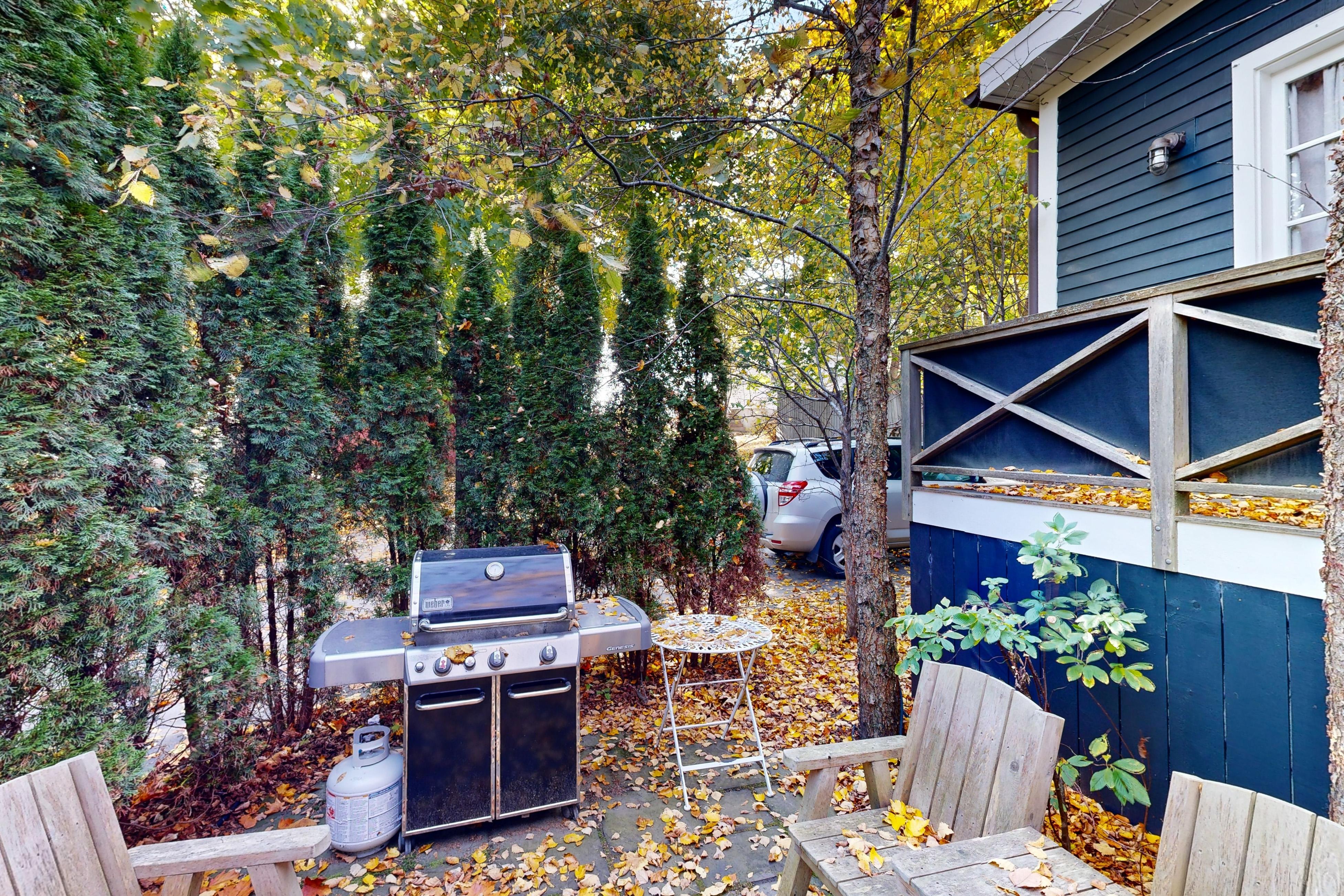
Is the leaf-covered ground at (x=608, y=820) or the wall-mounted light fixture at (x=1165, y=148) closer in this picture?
the leaf-covered ground at (x=608, y=820)

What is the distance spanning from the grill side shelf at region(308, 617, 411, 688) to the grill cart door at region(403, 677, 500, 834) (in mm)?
126

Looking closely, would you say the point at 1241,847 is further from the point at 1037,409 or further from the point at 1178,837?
the point at 1037,409

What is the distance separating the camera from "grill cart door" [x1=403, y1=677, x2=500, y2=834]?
2.33 meters

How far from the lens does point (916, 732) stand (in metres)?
2.04

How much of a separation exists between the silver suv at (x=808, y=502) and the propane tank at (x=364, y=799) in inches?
183

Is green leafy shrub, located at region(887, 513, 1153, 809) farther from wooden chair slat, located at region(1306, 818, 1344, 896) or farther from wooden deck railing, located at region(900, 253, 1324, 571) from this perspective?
wooden chair slat, located at region(1306, 818, 1344, 896)

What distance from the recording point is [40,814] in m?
1.41

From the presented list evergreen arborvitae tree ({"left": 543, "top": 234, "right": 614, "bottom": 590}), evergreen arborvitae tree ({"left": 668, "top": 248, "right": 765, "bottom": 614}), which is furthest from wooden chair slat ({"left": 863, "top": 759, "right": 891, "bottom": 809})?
evergreen arborvitae tree ({"left": 543, "top": 234, "right": 614, "bottom": 590})

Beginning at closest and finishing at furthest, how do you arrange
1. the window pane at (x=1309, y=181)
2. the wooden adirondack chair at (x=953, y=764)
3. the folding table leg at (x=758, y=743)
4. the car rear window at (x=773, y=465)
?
the wooden adirondack chair at (x=953, y=764) → the folding table leg at (x=758, y=743) → the window pane at (x=1309, y=181) → the car rear window at (x=773, y=465)

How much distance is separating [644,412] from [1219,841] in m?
3.19

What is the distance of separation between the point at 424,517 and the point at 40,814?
6.77ft

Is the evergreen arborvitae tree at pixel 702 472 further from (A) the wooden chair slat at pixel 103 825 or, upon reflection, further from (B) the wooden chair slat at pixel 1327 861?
(B) the wooden chair slat at pixel 1327 861

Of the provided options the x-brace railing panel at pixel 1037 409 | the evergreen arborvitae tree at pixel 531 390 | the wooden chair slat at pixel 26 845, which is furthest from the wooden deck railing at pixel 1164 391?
the wooden chair slat at pixel 26 845

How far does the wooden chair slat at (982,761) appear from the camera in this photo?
1723 mm
